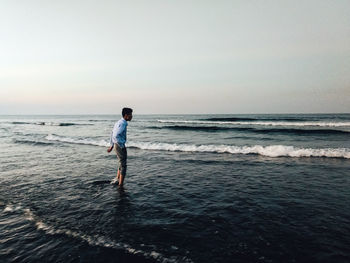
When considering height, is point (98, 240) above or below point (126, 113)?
below

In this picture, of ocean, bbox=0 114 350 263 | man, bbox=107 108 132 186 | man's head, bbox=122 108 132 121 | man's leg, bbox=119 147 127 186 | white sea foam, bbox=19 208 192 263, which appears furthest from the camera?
man's leg, bbox=119 147 127 186

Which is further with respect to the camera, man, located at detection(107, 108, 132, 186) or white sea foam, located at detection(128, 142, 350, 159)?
white sea foam, located at detection(128, 142, 350, 159)

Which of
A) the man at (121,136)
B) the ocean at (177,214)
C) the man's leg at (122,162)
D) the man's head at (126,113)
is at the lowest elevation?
the ocean at (177,214)

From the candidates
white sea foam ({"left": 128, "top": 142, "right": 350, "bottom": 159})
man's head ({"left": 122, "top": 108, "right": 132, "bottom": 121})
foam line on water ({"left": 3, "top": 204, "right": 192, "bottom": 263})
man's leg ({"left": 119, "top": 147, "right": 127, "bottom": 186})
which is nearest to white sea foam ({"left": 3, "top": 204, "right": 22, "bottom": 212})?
foam line on water ({"left": 3, "top": 204, "right": 192, "bottom": 263})

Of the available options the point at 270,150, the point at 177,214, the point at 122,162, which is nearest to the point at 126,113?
the point at 122,162

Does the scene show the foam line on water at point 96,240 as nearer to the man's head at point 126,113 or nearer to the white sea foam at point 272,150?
the man's head at point 126,113

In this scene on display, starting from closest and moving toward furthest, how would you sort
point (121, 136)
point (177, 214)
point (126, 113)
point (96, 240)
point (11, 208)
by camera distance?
point (96, 240) < point (177, 214) < point (11, 208) < point (126, 113) < point (121, 136)

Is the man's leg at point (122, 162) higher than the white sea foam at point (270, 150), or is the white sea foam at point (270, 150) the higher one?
the man's leg at point (122, 162)

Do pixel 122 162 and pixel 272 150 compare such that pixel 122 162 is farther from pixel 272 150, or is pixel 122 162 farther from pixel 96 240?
pixel 272 150

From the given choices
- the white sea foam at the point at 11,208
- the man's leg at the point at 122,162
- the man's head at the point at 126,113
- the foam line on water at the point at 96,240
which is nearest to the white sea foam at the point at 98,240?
the foam line on water at the point at 96,240

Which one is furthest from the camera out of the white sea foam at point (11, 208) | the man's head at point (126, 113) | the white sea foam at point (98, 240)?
the man's head at point (126, 113)

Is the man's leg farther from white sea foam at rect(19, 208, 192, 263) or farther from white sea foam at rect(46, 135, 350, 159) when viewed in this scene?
white sea foam at rect(46, 135, 350, 159)

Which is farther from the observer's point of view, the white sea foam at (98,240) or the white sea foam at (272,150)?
the white sea foam at (272,150)

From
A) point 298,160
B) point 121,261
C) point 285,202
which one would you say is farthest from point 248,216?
point 298,160
